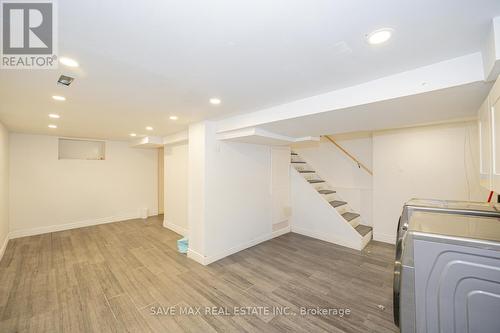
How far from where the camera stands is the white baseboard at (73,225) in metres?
4.38

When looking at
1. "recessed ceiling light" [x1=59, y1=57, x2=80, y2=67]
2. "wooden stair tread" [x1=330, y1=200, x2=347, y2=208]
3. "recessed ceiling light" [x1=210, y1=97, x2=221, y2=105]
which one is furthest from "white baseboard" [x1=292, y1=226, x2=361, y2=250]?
"recessed ceiling light" [x1=59, y1=57, x2=80, y2=67]

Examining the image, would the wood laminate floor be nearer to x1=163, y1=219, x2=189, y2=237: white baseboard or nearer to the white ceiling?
x1=163, y1=219, x2=189, y2=237: white baseboard

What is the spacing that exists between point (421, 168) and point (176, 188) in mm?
5302

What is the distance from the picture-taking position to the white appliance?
0.81 metres

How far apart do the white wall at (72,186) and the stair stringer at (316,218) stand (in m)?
4.68

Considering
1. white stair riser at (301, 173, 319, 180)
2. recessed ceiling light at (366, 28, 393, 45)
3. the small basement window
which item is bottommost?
white stair riser at (301, 173, 319, 180)

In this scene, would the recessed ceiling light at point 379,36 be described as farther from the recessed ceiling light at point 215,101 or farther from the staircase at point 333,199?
the staircase at point 333,199

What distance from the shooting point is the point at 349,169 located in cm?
494

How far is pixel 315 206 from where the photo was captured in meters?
4.42

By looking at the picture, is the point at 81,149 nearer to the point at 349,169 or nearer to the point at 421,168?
the point at 349,169

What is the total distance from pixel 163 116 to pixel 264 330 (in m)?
3.08

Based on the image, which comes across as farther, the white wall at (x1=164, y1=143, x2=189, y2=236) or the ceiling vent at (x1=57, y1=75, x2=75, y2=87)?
the white wall at (x1=164, y1=143, x2=189, y2=236)

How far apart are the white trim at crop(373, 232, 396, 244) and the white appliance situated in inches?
135

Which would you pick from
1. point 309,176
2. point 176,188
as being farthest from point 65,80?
point 309,176
